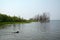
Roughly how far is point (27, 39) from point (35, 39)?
1.33 ft

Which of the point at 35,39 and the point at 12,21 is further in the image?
the point at 12,21

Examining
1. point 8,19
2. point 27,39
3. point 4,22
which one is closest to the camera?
point 27,39

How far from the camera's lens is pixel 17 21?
63.3ft

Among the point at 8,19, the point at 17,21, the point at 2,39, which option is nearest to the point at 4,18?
the point at 8,19

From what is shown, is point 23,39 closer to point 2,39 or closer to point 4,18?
point 2,39

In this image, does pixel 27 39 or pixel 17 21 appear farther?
pixel 17 21

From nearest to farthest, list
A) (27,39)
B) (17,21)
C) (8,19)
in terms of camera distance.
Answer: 1. (27,39)
2. (8,19)
3. (17,21)

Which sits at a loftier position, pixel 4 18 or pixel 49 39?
Answer: pixel 4 18

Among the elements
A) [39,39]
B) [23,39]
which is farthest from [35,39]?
[23,39]

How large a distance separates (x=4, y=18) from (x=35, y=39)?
12.1m

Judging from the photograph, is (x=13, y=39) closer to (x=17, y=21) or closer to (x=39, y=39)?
(x=39, y=39)

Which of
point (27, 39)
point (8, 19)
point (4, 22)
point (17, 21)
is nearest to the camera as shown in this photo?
point (27, 39)

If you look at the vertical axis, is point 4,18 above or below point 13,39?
above

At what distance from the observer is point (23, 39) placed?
6.28 meters
